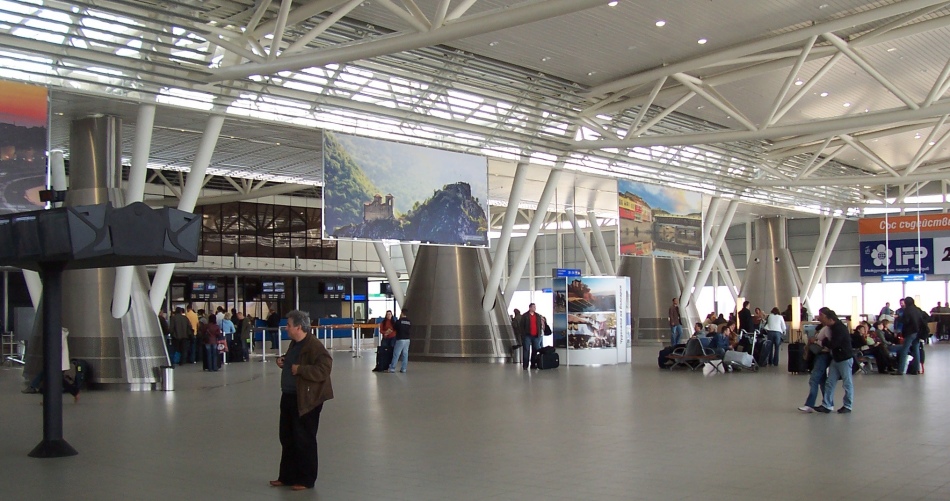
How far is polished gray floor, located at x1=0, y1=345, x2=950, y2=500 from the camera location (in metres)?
7.20

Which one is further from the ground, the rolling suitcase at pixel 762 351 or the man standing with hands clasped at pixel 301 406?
the man standing with hands clasped at pixel 301 406

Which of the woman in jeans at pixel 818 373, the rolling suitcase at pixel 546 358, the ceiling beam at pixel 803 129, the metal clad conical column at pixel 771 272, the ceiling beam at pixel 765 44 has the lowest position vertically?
the rolling suitcase at pixel 546 358

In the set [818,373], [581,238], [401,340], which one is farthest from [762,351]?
[581,238]

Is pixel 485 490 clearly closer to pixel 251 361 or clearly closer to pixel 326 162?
pixel 326 162

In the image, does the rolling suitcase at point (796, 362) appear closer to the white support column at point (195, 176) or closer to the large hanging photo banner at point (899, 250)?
the white support column at point (195, 176)

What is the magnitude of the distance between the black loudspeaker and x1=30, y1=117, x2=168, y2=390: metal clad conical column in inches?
293

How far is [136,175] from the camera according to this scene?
16.7m

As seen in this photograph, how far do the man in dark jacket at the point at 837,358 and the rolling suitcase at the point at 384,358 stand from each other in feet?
35.6

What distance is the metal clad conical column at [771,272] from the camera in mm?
41594

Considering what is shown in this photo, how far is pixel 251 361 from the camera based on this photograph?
87.9 feet

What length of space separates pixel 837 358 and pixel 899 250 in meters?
26.5

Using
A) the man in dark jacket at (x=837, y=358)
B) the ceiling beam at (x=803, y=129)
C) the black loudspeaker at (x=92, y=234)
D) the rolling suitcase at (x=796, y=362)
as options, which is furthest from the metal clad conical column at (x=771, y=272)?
the black loudspeaker at (x=92, y=234)

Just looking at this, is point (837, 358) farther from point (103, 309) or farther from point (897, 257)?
point (897, 257)

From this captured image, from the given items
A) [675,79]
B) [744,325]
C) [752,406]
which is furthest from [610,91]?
[752,406]
